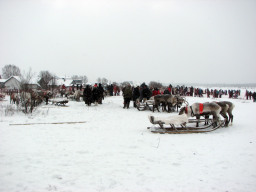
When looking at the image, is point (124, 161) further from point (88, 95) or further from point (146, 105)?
point (88, 95)

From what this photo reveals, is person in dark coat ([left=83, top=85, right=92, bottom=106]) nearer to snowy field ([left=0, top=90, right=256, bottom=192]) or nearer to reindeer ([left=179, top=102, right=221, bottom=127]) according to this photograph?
snowy field ([left=0, top=90, right=256, bottom=192])

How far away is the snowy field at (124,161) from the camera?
12.5ft

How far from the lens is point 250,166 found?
4.70 metres

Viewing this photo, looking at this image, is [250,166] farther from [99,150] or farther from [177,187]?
[99,150]

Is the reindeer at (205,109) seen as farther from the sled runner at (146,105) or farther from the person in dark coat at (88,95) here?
the person in dark coat at (88,95)

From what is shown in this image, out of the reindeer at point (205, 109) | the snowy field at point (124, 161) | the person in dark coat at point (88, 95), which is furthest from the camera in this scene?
the person in dark coat at point (88, 95)

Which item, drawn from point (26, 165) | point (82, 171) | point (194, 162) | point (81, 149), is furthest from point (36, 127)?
point (194, 162)

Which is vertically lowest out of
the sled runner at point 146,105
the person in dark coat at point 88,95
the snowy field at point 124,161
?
the snowy field at point 124,161

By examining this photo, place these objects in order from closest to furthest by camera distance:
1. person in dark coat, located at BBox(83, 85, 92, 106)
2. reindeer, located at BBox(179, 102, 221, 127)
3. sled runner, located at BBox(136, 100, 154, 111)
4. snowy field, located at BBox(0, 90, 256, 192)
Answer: snowy field, located at BBox(0, 90, 256, 192) → reindeer, located at BBox(179, 102, 221, 127) → sled runner, located at BBox(136, 100, 154, 111) → person in dark coat, located at BBox(83, 85, 92, 106)

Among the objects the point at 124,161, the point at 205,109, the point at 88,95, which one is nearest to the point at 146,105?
the point at 88,95

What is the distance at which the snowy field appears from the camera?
12.5 ft

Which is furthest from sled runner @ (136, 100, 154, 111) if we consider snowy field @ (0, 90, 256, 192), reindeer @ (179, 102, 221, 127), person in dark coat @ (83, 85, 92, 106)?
snowy field @ (0, 90, 256, 192)

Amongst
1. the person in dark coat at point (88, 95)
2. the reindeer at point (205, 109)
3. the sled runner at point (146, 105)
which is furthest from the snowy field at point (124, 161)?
the person in dark coat at point (88, 95)

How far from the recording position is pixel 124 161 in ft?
16.1
